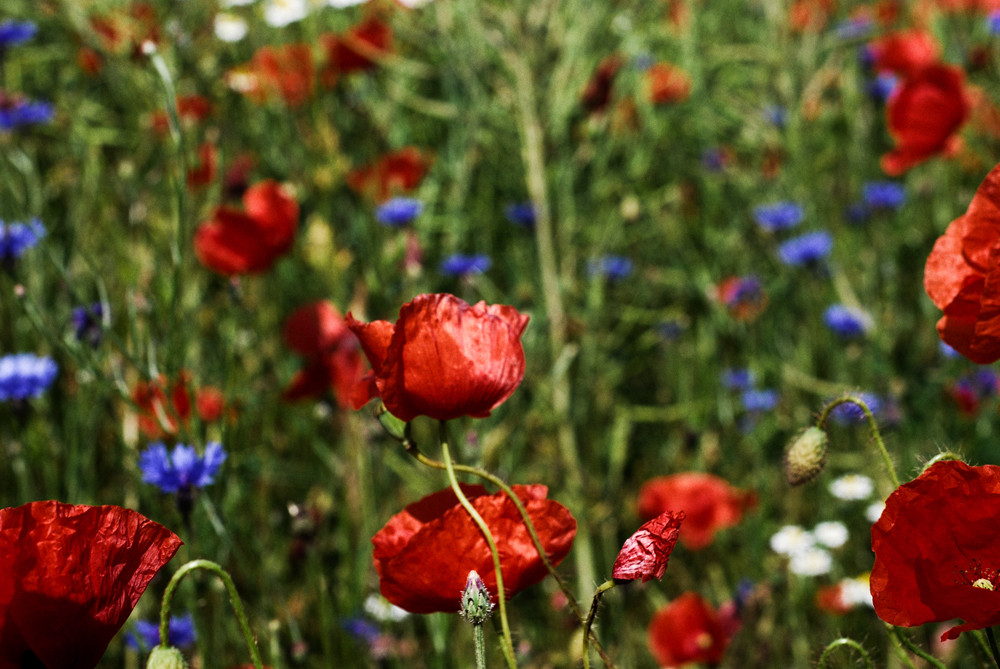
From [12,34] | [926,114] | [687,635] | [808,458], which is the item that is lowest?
[687,635]

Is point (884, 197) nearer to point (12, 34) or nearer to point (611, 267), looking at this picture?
point (611, 267)

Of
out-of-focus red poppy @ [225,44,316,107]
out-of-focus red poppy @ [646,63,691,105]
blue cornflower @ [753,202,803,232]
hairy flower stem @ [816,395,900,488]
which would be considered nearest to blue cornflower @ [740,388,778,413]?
blue cornflower @ [753,202,803,232]

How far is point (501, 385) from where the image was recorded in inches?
26.5

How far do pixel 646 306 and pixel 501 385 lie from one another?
176cm

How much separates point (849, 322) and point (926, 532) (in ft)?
4.63

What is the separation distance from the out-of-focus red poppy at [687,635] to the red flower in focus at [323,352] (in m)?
0.52

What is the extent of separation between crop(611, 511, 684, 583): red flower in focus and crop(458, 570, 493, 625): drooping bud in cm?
8

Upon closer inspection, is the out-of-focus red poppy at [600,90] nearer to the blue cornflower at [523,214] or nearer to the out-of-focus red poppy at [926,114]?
the blue cornflower at [523,214]

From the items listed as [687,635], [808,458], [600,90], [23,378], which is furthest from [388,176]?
[808,458]

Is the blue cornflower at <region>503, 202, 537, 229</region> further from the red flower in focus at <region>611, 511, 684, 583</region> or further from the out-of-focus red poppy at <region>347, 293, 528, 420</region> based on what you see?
the red flower in focus at <region>611, 511, 684, 583</region>

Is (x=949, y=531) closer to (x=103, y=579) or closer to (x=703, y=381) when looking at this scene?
(x=103, y=579)

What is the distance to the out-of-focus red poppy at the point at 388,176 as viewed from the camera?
6.56 feet

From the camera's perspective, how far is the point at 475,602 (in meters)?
0.59

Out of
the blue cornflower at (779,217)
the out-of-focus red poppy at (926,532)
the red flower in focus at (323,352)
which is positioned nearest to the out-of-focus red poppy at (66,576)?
the out-of-focus red poppy at (926,532)
